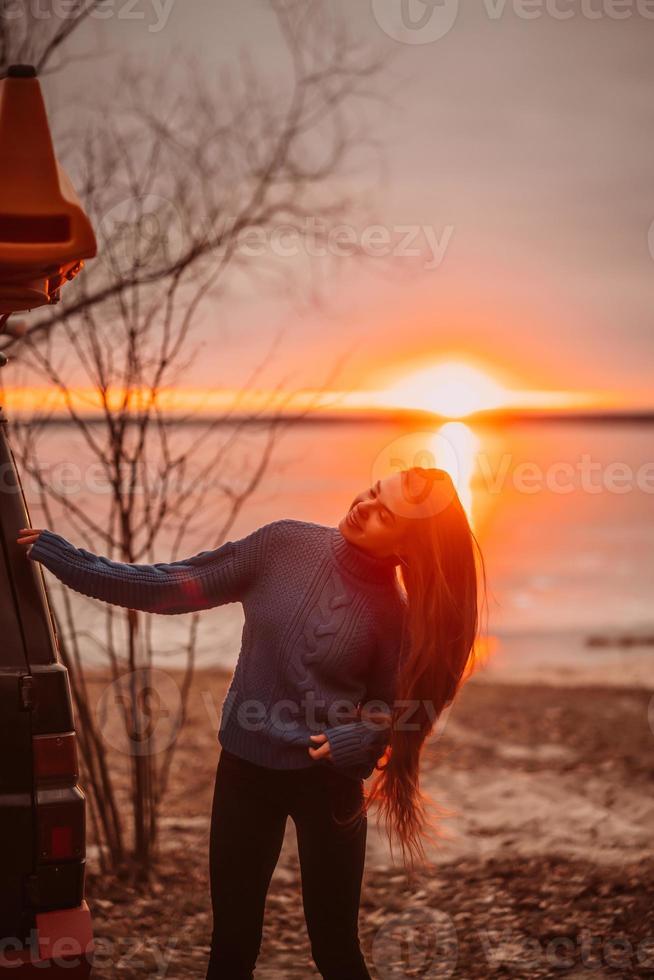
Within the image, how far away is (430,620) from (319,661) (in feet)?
1.12

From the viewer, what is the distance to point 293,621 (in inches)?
117

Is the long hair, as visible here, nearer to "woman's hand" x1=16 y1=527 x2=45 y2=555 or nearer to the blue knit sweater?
the blue knit sweater

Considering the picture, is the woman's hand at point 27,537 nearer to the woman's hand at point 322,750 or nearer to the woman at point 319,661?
the woman at point 319,661

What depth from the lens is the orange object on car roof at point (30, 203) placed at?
2.90 metres

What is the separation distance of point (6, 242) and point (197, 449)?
232cm

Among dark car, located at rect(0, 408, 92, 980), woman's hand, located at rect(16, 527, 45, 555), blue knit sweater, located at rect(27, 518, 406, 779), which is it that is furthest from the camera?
blue knit sweater, located at rect(27, 518, 406, 779)

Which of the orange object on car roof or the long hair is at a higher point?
the orange object on car roof

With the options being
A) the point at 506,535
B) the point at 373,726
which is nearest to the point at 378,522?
the point at 373,726

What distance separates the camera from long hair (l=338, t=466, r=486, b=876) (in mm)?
3004

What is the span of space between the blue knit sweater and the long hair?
0.05 m

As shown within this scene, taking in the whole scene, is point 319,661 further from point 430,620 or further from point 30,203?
point 30,203
